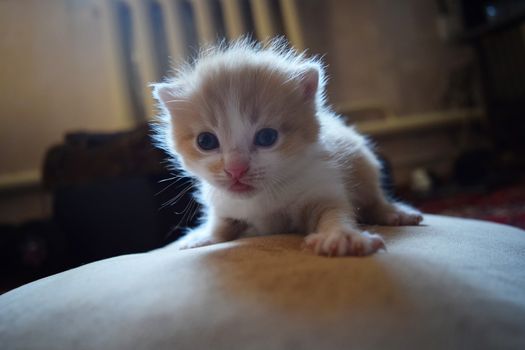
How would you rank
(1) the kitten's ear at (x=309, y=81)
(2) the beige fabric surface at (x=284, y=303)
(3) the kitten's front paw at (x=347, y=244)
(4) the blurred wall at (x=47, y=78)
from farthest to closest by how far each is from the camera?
1. (4) the blurred wall at (x=47, y=78)
2. (1) the kitten's ear at (x=309, y=81)
3. (3) the kitten's front paw at (x=347, y=244)
4. (2) the beige fabric surface at (x=284, y=303)

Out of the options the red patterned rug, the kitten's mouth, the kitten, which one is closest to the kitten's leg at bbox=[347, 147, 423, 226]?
the kitten

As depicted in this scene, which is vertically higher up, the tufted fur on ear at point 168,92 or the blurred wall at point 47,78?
the blurred wall at point 47,78

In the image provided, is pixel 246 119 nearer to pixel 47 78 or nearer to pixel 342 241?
pixel 342 241

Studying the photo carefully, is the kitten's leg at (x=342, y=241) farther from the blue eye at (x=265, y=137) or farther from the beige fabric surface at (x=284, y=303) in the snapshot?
the blue eye at (x=265, y=137)

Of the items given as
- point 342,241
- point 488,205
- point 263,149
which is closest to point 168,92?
point 263,149

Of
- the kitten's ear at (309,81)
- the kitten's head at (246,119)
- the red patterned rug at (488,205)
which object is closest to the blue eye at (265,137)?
the kitten's head at (246,119)

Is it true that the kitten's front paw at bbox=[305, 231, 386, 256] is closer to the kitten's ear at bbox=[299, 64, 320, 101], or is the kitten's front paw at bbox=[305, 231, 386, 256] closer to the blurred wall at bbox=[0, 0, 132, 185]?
the kitten's ear at bbox=[299, 64, 320, 101]
